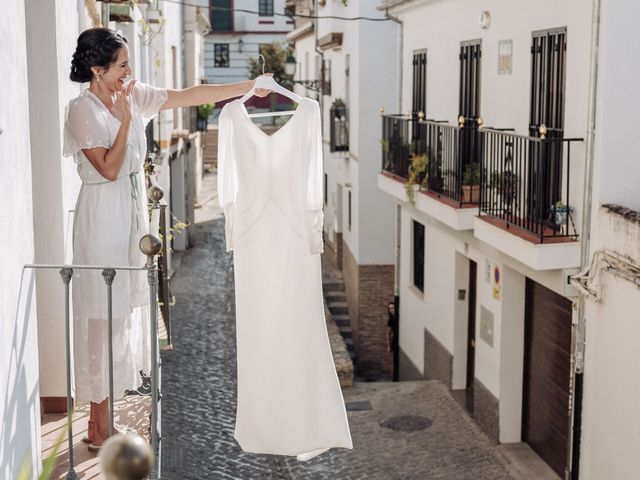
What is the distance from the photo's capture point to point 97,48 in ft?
16.5

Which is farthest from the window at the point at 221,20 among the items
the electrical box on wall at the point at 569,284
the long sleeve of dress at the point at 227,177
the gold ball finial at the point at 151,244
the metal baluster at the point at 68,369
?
the gold ball finial at the point at 151,244

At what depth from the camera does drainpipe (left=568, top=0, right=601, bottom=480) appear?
9734mm

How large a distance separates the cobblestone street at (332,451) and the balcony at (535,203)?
2.63 m

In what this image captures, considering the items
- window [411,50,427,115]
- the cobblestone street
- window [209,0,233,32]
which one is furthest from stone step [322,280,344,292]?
window [209,0,233,32]

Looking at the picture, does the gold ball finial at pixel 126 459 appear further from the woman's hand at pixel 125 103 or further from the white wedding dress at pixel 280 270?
the white wedding dress at pixel 280 270

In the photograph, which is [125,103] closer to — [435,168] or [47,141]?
[47,141]

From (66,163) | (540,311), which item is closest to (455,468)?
(540,311)

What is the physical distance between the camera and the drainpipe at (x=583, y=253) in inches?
383

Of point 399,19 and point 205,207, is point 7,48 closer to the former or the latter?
point 399,19

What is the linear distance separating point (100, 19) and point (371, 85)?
432 inches

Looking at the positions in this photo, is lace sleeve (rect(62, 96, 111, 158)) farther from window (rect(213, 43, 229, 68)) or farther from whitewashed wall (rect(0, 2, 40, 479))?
window (rect(213, 43, 229, 68))

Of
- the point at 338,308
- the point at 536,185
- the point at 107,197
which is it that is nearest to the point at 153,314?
the point at 107,197

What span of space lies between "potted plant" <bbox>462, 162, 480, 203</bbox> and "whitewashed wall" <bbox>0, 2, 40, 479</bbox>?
8.75 meters

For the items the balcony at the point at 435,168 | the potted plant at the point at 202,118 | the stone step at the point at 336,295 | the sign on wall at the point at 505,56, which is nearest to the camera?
the sign on wall at the point at 505,56
